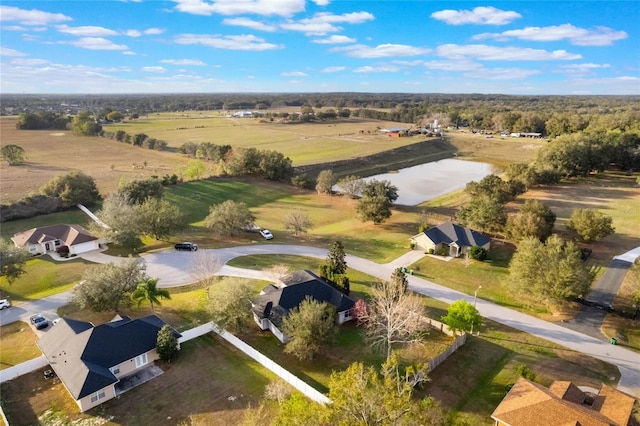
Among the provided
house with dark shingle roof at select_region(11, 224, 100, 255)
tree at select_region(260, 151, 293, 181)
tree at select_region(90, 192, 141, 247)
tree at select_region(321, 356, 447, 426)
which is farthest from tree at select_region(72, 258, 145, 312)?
tree at select_region(260, 151, 293, 181)

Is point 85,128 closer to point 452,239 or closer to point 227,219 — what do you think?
point 227,219

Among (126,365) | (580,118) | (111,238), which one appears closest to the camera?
(126,365)

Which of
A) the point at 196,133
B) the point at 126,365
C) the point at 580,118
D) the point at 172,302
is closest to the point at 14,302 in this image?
the point at 172,302

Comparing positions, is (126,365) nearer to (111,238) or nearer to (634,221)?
(111,238)

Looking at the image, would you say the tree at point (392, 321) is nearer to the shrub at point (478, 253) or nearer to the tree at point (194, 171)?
the shrub at point (478, 253)

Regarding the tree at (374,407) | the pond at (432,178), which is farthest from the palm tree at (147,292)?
the pond at (432,178)

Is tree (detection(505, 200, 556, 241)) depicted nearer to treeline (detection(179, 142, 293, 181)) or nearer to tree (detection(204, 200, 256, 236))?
tree (detection(204, 200, 256, 236))
